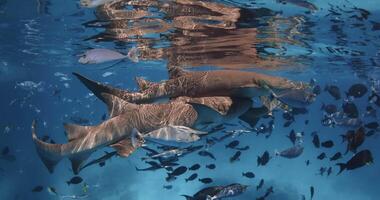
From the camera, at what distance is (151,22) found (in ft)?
48.0

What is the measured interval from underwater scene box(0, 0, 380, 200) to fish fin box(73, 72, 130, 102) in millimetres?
17

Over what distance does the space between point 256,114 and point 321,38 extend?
14.4 metres

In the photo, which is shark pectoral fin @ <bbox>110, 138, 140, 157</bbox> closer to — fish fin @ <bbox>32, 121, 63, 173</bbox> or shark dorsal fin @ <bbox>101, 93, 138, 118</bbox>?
shark dorsal fin @ <bbox>101, 93, 138, 118</bbox>

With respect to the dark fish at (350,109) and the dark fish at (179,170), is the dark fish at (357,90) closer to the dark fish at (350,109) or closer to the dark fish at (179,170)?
the dark fish at (350,109)

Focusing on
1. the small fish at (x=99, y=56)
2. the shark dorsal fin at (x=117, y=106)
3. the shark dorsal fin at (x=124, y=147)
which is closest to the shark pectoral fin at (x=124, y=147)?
A: the shark dorsal fin at (x=124, y=147)

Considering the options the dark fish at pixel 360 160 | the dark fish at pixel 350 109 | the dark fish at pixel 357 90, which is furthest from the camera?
the dark fish at pixel 357 90

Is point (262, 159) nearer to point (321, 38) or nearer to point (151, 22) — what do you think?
point (151, 22)

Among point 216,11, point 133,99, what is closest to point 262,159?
point 216,11

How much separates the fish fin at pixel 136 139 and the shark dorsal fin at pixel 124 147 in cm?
8

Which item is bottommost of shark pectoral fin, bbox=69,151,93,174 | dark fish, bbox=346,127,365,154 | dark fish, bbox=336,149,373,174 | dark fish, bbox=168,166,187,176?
dark fish, bbox=168,166,187,176

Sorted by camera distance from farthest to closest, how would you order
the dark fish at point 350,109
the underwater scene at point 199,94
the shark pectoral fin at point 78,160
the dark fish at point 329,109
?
the dark fish at point 329,109
the dark fish at point 350,109
the shark pectoral fin at point 78,160
the underwater scene at point 199,94

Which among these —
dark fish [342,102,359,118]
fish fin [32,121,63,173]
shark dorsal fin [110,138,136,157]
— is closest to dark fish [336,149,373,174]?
dark fish [342,102,359,118]

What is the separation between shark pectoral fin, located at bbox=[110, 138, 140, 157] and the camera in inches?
190

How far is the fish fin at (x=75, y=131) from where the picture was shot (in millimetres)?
5266
